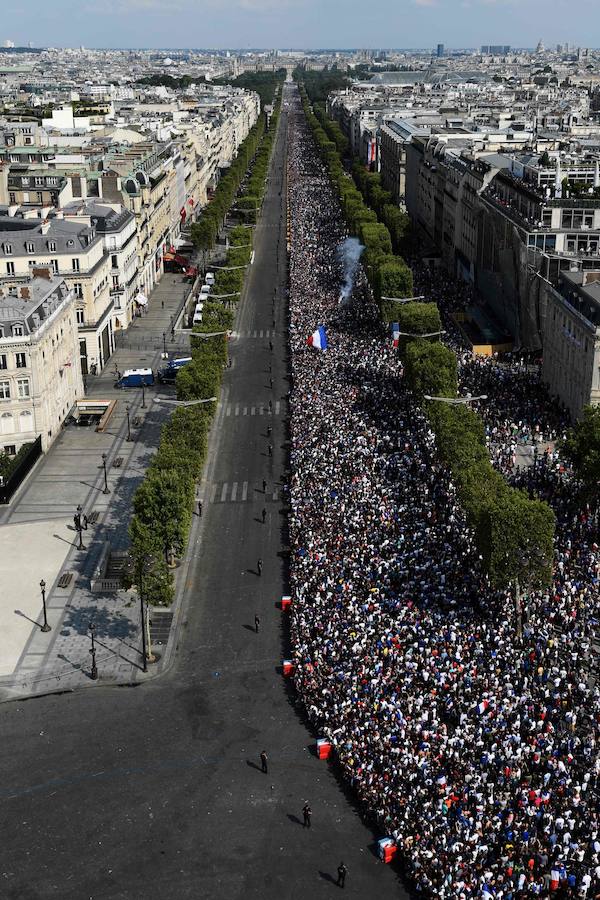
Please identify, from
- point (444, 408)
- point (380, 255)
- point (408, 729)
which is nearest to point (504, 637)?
point (408, 729)

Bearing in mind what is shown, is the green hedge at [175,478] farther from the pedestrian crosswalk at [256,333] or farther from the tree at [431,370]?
the tree at [431,370]

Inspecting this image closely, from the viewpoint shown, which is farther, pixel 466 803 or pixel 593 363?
pixel 593 363

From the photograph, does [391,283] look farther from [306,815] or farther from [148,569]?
[306,815]

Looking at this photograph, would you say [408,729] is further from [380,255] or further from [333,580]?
[380,255]

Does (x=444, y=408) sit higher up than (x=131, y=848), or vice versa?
(x=444, y=408)

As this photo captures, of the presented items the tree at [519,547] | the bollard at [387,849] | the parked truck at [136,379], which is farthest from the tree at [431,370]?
the bollard at [387,849]

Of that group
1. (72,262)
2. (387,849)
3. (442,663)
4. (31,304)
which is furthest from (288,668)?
(72,262)

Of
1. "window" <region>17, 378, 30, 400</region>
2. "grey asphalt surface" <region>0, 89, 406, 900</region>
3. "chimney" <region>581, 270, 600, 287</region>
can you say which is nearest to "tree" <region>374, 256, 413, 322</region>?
"chimney" <region>581, 270, 600, 287</region>
